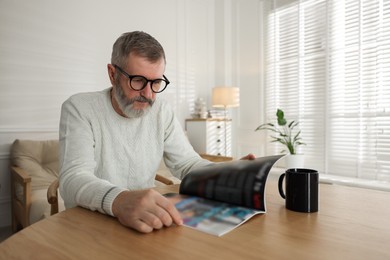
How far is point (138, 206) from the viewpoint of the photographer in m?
0.73

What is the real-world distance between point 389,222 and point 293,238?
32 cm

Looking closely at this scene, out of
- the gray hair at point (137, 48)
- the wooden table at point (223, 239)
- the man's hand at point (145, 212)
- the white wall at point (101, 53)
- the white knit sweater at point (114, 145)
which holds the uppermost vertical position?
the white wall at point (101, 53)

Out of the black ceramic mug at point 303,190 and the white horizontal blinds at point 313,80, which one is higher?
the white horizontal blinds at point 313,80

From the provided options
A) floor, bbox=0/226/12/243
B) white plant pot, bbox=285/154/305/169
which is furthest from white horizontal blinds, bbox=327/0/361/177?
floor, bbox=0/226/12/243

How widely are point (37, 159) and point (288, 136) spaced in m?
2.85

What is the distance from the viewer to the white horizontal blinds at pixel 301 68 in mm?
3566

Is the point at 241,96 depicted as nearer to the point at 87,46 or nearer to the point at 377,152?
the point at 377,152

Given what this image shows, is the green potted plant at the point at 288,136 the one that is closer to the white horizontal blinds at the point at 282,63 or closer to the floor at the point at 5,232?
the white horizontal blinds at the point at 282,63

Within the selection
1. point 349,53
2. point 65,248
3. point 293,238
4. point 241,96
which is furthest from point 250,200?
point 241,96

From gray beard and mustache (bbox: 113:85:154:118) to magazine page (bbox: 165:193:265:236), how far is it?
19.4 inches

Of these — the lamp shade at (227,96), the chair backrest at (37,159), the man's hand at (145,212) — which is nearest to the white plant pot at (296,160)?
the lamp shade at (227,96)

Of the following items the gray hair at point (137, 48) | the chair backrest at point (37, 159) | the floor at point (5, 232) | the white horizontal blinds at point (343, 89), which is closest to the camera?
the gray hair at point (137, 48)

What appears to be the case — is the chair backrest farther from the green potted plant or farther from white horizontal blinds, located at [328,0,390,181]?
white horizontal blinds, located at [328,0,390,181]

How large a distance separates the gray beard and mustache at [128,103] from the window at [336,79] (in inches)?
110
